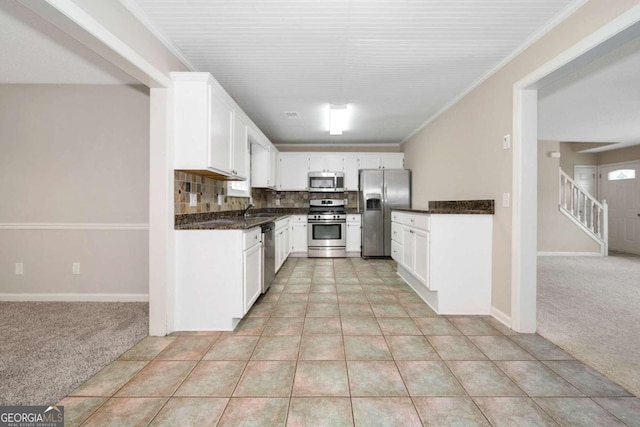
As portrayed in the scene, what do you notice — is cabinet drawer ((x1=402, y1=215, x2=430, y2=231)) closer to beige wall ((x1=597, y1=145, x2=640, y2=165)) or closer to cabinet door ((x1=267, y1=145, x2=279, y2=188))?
cabinet door ((x1=267, y1=145, x2=279, y2=188))

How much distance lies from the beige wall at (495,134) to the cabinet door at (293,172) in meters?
2.69

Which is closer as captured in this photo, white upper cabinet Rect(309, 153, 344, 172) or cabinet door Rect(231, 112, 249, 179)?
cabinet door Rect(231, 112, 249, 179)

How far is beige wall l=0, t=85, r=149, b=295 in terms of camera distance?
3.05 m

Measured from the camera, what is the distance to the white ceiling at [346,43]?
1.96 meters

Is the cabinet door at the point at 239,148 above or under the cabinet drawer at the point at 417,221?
above

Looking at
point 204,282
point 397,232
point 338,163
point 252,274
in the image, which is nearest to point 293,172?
point 338,163

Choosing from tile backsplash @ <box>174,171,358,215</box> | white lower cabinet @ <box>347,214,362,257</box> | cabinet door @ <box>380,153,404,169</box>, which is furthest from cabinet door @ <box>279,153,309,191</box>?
cabinet door @ <box>380,153,404,169</box>

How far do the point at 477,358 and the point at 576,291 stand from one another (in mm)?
2478

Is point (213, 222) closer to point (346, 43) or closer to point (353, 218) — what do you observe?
point (346, 43)

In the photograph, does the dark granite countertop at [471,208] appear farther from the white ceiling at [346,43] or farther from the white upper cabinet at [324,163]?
the white upper cabinet at [324,163]

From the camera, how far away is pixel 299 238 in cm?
563

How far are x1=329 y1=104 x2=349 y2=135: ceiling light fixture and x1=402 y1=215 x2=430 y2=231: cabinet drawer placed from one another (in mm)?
1726

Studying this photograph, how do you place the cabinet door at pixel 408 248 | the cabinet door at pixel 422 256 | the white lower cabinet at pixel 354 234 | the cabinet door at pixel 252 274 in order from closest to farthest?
the cabinet door at pixel 252 274 < the cabinet door at pixel 422 256 < the cabinet door at pixel 408 248 < the white lower cabinet at pixel 354 234

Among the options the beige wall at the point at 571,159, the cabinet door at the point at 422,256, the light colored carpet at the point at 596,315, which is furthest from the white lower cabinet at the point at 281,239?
the beige wall at the point at 571,159
